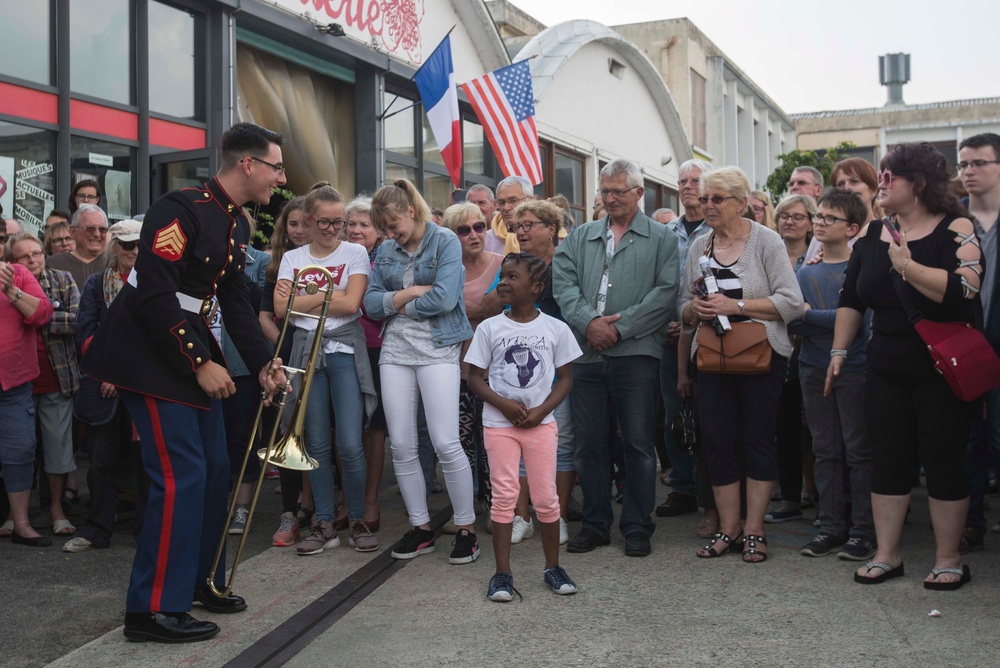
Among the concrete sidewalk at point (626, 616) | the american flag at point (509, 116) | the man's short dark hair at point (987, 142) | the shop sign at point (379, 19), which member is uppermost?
the shop sign at point (379, 19)

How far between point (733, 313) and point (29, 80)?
25.2 feet

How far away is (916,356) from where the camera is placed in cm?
515

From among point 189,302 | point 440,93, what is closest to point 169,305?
point 189,302

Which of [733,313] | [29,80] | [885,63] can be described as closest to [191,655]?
[733,313]

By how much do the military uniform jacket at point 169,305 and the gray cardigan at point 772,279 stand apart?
107 inches

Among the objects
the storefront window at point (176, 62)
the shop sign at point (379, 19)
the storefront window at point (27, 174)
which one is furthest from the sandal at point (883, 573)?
the shop sign at point (379, 19)

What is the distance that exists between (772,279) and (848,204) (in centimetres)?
76

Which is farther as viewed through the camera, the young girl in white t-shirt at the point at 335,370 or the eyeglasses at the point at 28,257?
the eyeglasses at the point at 28,257

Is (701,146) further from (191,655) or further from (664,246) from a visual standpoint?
(191,655)

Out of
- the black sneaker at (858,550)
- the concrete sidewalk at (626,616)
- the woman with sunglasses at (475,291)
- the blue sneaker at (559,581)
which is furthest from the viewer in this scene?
the woman with sunglasses at (475,291)

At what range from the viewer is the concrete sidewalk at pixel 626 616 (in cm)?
422

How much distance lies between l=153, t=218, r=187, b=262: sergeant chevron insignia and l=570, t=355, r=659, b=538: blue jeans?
8.17ft

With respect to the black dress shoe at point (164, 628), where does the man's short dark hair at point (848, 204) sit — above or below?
above

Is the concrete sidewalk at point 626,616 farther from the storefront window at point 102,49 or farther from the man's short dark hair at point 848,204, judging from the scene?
the storefront window at point 102,49
